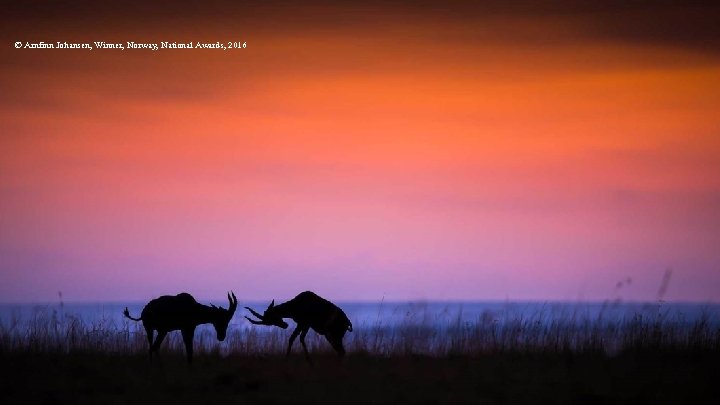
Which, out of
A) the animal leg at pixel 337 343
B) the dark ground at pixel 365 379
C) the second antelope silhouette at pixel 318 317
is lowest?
the dark ground at pixel 365 379

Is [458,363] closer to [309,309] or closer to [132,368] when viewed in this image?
[309,309]

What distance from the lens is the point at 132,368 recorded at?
1573 cm

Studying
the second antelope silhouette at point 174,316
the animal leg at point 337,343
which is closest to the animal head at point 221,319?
the second antelope silhouette at point 174,316

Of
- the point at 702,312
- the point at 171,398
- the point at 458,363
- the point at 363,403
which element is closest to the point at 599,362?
the point at 458,363

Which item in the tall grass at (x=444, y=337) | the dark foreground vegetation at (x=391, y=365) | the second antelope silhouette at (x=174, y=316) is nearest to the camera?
the dark foreground vegetation at (x=391, y=365)

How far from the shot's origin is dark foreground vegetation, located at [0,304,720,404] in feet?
43.4

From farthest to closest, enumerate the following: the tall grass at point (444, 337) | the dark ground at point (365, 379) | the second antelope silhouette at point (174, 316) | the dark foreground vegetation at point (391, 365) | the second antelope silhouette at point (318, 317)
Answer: the tall grass at point (444, 337)
the second antelope silhouette at point (318, 317)
the second antelope silhouette at point (174, 316)
the dark foreground vegetation at point (391, 365)
the dark ground at point (365, 379)

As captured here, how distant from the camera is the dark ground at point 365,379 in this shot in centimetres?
1303

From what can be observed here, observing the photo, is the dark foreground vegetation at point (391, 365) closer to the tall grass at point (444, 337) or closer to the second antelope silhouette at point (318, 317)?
the tall grass at point (444, 337)

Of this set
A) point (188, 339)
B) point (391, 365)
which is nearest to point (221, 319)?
point (188, 339)

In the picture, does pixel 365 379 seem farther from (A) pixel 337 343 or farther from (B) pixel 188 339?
(B) pixel 188 339

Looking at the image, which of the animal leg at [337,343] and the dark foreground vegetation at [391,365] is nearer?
the dark foreground vegetation at [391,365]

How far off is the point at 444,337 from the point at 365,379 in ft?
16.2

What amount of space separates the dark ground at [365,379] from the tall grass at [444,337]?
2.30ft
